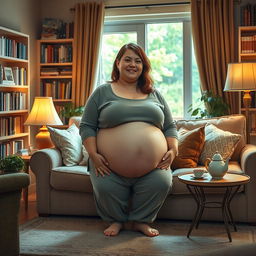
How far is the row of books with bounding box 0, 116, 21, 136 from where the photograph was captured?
460 centimetres

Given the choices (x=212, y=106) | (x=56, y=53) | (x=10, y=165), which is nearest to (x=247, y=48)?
(x=212, y=106)

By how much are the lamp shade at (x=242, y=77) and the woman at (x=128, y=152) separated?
104 cm

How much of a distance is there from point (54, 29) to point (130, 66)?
2.62 metres

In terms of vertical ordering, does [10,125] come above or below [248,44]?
below

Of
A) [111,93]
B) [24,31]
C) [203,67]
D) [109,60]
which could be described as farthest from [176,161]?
[24,31]

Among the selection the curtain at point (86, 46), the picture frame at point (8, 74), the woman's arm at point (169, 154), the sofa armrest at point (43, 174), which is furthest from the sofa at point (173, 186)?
the curtain at point (86, 46)

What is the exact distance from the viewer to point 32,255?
8.30 feet

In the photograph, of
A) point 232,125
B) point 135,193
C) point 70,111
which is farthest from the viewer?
point 70,111

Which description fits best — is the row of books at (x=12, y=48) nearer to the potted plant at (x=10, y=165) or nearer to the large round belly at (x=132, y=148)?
the potted plant at (x=10, y=165)

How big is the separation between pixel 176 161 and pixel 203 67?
1792 millimetres

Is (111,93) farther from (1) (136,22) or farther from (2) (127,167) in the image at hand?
(1) (136,22)

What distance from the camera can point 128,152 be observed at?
280cm

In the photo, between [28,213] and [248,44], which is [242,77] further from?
[28,213]

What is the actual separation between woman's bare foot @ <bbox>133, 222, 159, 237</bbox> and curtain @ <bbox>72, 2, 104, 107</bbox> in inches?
102
